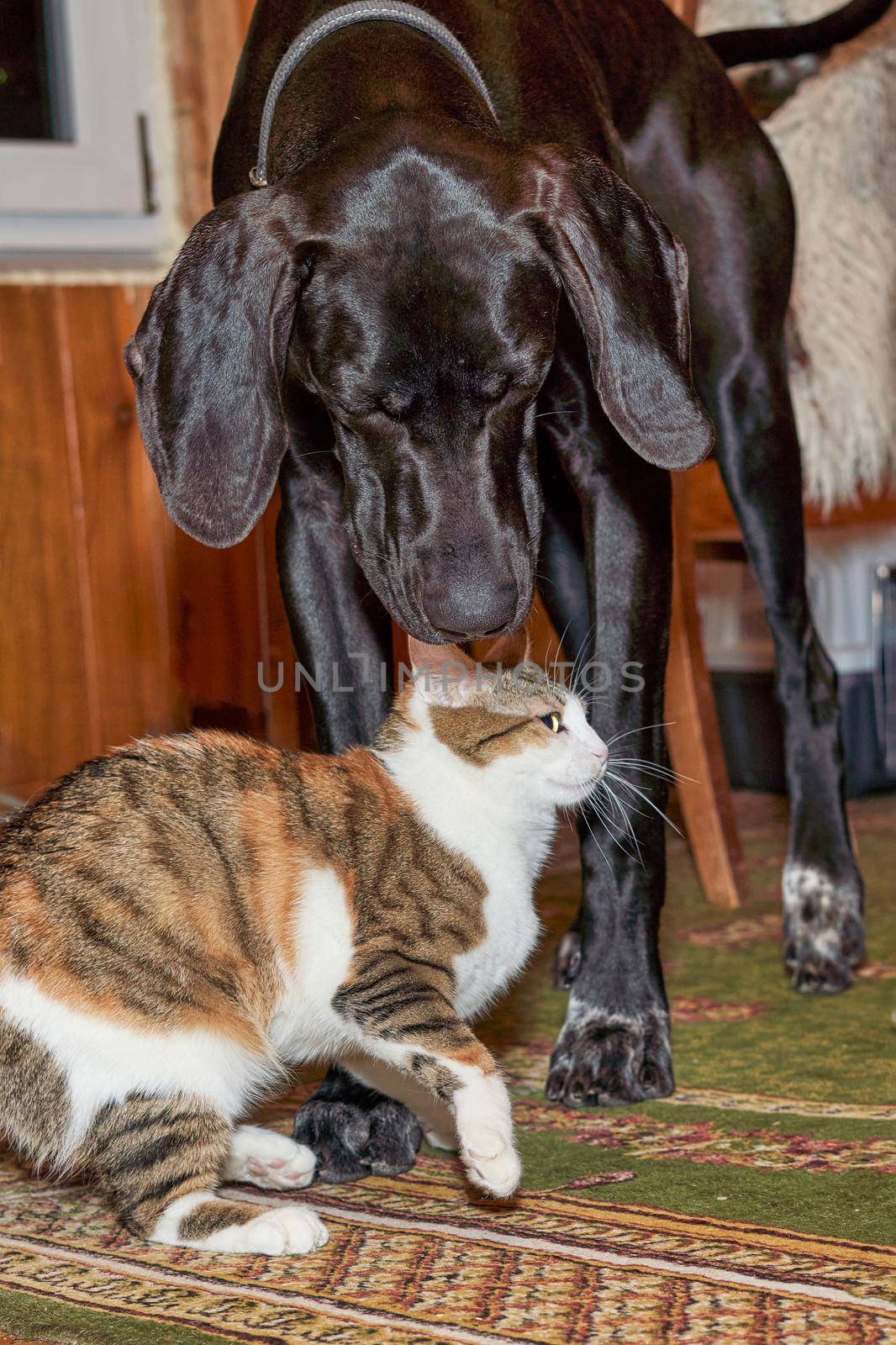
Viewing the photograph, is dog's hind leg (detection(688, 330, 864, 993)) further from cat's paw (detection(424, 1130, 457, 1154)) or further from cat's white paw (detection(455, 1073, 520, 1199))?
cat's white paw (detection(455, 1073, 520, 1199))

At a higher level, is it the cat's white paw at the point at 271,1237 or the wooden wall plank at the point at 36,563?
the wooden wall plank at the point at 36,563

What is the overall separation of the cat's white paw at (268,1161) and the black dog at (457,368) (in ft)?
0.17

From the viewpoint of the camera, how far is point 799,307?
285 cm

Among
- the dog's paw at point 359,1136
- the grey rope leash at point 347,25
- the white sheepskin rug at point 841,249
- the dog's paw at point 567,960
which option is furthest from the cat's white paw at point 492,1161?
the white sheepskin rug at point 841,249

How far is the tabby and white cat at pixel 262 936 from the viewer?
1.18 m

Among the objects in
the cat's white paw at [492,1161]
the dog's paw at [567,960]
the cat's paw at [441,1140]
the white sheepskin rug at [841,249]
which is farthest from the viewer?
the white sheepskin rug at [841,249]

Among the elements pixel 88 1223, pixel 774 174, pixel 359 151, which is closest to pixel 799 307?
pixel 774 174

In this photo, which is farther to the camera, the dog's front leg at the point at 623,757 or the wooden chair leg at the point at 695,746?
the wooden chair leg at the point at 695,746

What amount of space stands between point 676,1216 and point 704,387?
1.18 meters

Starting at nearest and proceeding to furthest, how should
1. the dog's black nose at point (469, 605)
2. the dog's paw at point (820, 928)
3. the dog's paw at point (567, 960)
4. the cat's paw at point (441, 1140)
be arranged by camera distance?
the dog's black nose at point (469, 605) < the cat's paw at point (441, 1140) < the dog's paw at point (820, 928) < the dog's paw at point (567, 960)

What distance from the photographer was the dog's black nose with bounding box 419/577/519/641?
132 centimetres

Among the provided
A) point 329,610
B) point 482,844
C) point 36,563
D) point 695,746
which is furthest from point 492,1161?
point 36,563

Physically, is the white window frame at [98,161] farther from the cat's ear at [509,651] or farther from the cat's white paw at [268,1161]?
the cat's white paw at [268,1161]

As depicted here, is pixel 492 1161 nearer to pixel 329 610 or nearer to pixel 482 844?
pixel 482 844
